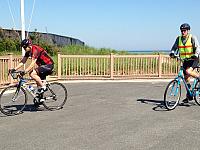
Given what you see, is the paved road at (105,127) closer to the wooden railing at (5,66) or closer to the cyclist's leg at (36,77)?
the cyclist's leg at (36,77)

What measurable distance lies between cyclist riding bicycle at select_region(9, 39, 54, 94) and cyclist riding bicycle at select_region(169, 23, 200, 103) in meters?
3.09

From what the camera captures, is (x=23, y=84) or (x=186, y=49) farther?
(x=186, y=49)

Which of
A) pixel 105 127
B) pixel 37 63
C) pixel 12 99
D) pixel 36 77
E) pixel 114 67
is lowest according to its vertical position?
pixel 105 127

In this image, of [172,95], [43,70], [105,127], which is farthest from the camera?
[172,95]

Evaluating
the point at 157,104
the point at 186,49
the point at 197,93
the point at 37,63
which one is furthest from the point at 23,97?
the point at 197,93

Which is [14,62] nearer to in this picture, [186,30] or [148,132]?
[186,30]

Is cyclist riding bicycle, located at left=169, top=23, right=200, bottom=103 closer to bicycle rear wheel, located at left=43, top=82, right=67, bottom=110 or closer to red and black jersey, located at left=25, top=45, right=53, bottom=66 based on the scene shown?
bicycle rear wheel, located at left=43, top=82, right=67, bottom=110

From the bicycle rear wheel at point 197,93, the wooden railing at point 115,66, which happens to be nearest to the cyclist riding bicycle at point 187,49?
the bicycle rear wheel at point 197,93

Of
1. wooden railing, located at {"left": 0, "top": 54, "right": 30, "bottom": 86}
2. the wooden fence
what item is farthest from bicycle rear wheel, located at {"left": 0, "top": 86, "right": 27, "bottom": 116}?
the wooden fence

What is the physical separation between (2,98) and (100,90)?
4789 millimetres

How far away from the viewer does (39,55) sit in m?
7.26

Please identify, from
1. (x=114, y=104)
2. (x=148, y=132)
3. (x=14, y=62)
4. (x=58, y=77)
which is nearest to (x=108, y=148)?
(x=148, y=132)

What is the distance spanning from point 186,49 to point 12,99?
4372mm

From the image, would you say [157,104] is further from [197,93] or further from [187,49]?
[187,49]
